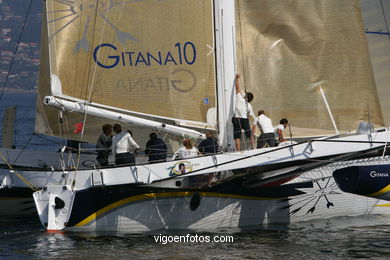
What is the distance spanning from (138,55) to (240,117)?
231cm

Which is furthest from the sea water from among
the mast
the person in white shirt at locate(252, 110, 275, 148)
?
the mast

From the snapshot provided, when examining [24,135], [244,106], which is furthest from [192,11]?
[24,135]

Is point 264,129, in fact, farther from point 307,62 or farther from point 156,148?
point 156,148

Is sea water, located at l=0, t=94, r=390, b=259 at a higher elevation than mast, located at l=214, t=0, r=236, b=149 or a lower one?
lower

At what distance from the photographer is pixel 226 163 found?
51.9ft

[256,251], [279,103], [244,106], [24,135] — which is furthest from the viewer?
[24,135]

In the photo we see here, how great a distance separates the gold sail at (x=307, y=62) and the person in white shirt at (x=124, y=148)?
2781 millimetres

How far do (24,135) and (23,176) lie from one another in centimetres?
2505

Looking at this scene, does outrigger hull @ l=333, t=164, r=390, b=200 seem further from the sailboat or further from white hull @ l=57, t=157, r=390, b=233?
white hull @ l=57, t=157, r=390, b=233

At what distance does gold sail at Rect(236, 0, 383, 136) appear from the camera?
17906 mm

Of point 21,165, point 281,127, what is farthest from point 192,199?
point 21,165

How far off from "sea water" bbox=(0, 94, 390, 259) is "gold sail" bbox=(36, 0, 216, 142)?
8.07 feet

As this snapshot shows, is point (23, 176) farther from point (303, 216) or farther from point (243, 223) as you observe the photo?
point (303, 216)

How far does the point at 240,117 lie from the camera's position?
659 inches
